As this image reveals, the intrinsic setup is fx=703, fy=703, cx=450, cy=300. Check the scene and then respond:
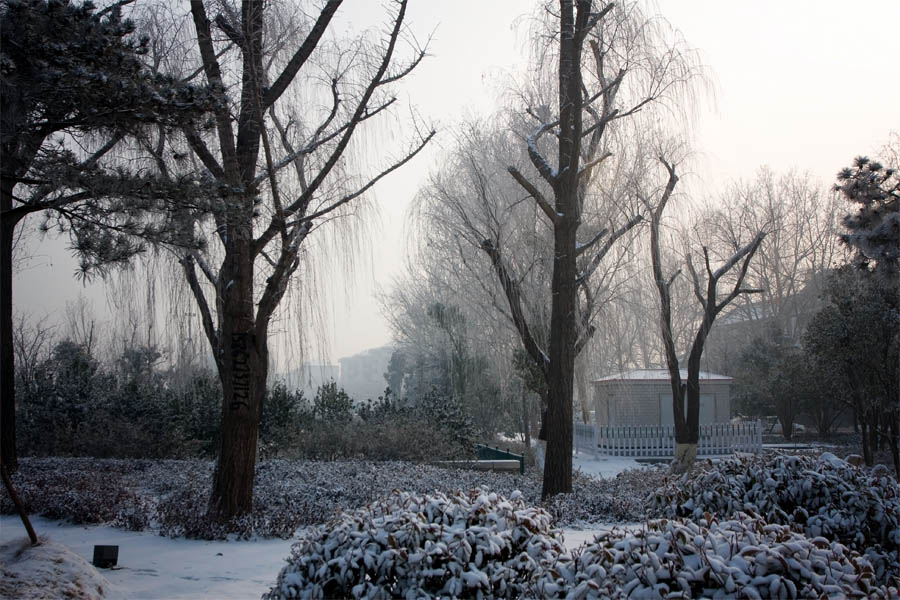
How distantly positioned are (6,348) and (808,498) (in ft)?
36.1

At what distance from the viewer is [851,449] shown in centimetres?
2148

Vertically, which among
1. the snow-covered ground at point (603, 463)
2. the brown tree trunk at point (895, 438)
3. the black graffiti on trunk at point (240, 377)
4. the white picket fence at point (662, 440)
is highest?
the black graffiti on trunk at point (240, 377)

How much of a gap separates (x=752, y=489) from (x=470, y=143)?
1076 cm

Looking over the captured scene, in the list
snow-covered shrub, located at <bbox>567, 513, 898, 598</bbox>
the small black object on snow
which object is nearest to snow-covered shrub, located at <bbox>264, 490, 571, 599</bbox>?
snow-covered shrub, located at <bbox>567, 513, 898, 598</bbox>

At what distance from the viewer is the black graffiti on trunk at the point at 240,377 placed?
7168 mm

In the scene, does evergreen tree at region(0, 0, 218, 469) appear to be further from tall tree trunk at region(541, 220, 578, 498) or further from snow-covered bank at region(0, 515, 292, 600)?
tall tree trunk at region(541, 220, 578, 498)

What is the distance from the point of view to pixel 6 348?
1076cm

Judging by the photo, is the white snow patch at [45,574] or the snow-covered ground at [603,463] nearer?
the white snow patch at [45,574]

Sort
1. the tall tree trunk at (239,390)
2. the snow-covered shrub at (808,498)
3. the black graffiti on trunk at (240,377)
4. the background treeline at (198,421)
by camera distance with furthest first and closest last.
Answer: the background treeline at (198,421) → the black graffiti on trunk at (240,377) → the tall tree trunk at (239,390) → the snow-covered shrub at (808,498)

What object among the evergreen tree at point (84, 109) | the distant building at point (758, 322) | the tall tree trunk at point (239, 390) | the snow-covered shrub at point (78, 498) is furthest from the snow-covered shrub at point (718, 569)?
the distant building at point (758, 322)

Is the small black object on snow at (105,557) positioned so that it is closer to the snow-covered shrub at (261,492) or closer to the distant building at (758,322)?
the snow-covered shrub at (261,492)

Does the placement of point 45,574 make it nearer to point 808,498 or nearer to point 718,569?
point 718,569

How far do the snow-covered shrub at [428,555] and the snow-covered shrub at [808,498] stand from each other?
157 centimetres

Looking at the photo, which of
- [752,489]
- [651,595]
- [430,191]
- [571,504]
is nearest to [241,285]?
[571,504]
